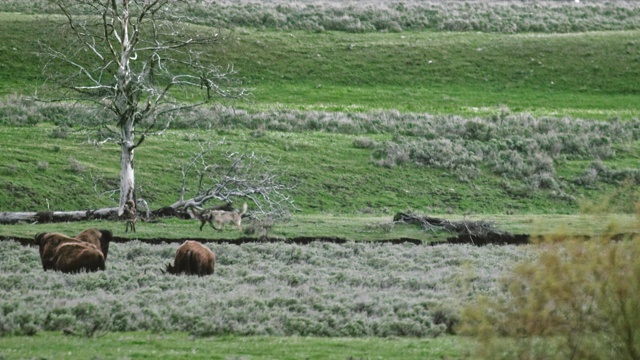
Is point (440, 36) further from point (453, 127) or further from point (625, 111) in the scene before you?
point (453, 127)

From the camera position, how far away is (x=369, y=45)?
61.3 meters

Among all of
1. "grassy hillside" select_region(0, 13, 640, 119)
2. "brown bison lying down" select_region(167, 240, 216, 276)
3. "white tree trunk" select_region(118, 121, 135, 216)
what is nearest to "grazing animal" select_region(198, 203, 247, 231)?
"white tree trunk" select_region(118, 121, 135, 216)

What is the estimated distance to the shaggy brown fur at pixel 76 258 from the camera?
17.4 m

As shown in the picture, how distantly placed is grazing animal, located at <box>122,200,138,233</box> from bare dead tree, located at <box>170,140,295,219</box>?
1348 mm

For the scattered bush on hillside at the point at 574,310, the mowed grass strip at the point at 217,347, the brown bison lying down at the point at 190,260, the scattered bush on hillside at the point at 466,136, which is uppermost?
the scattered bush on hillside at the point at 574,310

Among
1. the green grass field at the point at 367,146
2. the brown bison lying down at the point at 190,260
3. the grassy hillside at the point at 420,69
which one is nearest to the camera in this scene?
the green grass field at the point at 367,146

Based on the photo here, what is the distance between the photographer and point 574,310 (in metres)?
8.61

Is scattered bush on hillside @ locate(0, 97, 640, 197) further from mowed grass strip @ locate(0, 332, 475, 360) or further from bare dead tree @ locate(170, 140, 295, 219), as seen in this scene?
mowed grass strip @ locate(0, 332, 475, 360)

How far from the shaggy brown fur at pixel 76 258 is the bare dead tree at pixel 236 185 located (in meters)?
7.06

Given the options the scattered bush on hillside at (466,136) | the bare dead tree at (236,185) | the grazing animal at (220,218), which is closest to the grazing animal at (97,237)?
the grazing animal at (220,218)

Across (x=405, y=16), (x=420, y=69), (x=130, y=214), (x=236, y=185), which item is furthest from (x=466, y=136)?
(x=405, y=16)

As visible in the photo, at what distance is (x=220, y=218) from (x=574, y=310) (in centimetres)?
1611

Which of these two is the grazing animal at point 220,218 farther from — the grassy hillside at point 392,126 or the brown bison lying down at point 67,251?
the brown bison lying down at point 67,251

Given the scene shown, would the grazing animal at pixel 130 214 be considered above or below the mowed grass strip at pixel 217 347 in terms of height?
below
